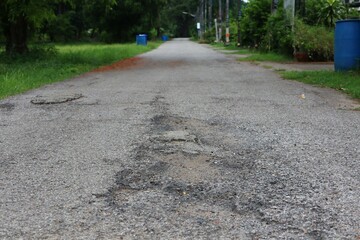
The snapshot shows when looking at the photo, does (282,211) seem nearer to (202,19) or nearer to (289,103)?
(289,103)

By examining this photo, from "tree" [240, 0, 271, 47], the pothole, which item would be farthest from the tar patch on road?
"tree" [240, 0, 271, 47]

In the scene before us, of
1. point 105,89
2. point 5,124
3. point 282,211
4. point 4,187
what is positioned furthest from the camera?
point 105,89

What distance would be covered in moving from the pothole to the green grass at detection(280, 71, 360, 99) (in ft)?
16.2

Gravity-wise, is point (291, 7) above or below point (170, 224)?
above

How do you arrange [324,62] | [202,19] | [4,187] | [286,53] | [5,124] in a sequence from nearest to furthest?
1. [4,187]
2. [5,124]
3. [324,62]
4. [286,53]
5. [202,19]

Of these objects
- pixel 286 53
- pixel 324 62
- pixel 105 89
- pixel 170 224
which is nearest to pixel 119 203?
pixel 170 224

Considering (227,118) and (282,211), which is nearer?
(282,211)

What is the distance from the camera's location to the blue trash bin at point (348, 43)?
1195 centimetres

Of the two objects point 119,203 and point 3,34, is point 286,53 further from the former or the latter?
point 119,203

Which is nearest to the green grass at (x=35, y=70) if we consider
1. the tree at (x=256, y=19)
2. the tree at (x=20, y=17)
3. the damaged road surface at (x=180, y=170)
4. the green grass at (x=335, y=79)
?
the tree at (x=20, y=17)

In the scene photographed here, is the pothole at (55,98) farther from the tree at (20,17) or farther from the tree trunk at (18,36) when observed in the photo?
the tree trunk at (18,36)

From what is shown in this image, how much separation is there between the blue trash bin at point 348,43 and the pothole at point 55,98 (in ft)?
23.1

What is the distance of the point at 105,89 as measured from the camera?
32.2 feet

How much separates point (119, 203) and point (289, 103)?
4.99 m
